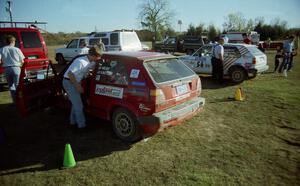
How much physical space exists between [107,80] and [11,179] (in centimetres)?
228

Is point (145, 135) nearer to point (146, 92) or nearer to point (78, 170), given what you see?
point (146, 92)

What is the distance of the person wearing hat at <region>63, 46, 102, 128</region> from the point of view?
5.04m

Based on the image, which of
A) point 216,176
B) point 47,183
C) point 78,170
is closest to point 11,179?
point 47,183

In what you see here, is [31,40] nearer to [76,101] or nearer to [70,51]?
[76,101]

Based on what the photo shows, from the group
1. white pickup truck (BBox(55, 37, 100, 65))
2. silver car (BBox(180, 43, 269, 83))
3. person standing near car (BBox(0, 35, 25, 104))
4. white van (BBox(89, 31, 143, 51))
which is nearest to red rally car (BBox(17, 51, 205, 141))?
person standing near car (BBox(0, 35, 25, 104))

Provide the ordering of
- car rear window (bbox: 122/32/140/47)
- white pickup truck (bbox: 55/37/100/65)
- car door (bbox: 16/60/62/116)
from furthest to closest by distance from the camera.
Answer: white pickup truck (bbox: 55/37/100/65) < car rear window (bbox: 122/32/140/47) < car door (bbox: 16/60/62/116)

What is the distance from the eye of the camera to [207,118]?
20.4 feet

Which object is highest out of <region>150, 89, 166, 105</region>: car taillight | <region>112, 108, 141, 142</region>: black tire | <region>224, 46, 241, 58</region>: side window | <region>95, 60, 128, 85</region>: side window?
<region>224, 46, 241, 58</region>: side window

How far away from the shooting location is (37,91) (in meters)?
5.76

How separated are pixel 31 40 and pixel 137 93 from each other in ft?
23.3

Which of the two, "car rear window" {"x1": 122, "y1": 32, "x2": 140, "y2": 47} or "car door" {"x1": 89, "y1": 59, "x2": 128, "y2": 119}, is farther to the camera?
"car rear window" {"x1": 122, "y1": 32, "x2": 140, "y2": 47}

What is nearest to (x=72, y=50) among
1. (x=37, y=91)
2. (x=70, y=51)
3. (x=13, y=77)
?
(x=70, y=51)

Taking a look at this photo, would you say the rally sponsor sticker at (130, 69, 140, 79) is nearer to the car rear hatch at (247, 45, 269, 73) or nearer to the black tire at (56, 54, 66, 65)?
the car rear hatch at (247, 45, 269, 73)

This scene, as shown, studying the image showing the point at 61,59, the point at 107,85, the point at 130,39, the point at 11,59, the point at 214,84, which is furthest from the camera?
the point at 61,59
